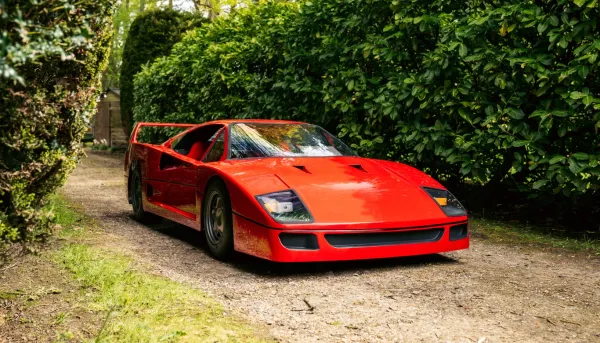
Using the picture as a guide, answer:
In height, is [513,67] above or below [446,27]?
below

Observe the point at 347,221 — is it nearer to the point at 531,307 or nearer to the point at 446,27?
the point at 531,307

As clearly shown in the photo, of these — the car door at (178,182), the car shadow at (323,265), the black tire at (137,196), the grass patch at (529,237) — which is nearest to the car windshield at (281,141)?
the car door at (178,182)

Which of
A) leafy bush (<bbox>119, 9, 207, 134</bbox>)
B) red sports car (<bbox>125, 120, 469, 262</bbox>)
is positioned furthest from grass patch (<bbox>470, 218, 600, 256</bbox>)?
leafy bush (<bbox>119, 9, 207, 134</bbox>)

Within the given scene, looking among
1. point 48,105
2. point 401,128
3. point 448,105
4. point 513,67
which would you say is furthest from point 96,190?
point 48,105

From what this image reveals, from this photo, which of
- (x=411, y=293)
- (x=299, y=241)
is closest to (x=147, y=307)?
(x=299, y=241)

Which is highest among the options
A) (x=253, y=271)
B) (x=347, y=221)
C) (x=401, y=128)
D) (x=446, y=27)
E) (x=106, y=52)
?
(x=446, y=27)

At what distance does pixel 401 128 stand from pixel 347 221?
3.11m

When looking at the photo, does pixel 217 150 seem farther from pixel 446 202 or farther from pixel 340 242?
pixel 446 202

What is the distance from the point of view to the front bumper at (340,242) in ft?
15.6

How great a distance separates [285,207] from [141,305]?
4.25 feet

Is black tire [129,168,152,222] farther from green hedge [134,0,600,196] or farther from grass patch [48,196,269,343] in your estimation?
green hedge [134,0,600,196]

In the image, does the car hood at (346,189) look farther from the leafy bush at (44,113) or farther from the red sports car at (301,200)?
the leafy bush at (44,113)

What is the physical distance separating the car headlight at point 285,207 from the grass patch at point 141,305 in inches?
30.5

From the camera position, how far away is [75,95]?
11.9ft
